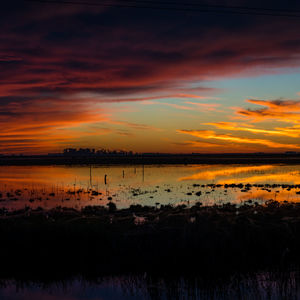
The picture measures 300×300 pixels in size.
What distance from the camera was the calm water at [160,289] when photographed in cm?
1234

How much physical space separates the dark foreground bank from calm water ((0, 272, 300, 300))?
2.29 feet

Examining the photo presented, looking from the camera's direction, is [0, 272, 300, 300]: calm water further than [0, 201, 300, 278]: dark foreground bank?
No

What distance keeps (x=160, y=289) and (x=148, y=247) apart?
228cm

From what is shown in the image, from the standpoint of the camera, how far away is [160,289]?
13.0 m

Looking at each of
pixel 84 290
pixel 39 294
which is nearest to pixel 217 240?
pixel 84 290

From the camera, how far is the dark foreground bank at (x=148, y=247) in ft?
47.6

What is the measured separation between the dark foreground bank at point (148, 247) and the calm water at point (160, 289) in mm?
699

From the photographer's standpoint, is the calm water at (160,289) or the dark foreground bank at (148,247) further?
the dark foreground bank at (148,247)

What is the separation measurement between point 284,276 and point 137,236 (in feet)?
19.2

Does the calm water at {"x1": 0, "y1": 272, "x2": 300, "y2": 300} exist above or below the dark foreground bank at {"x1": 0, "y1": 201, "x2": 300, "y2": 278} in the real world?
below

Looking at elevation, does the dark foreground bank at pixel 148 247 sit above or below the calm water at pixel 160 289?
above

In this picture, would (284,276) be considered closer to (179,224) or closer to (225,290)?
(225,290)

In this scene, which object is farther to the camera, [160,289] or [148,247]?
[148,247]

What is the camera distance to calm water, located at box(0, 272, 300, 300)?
12344mm
